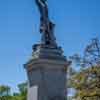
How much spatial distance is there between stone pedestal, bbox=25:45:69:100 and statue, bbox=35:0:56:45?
35.5 inches

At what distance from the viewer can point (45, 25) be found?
557 inches

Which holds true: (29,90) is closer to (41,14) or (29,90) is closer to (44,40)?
(44,40)

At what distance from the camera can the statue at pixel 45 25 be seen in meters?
13.9

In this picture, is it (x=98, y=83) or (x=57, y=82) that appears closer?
(x=57, y=82)

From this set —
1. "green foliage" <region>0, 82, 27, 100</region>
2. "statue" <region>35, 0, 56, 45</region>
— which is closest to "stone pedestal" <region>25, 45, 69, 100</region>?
"statue" <region>35, 0, 56, 45</region>

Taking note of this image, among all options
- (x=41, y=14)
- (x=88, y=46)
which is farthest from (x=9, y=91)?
(x=41, y=14)

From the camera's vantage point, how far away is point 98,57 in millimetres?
19875

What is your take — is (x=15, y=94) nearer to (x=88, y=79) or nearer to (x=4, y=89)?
(x=4, y=89)

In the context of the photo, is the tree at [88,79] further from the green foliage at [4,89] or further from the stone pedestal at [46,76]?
the green foliage at [4,89]

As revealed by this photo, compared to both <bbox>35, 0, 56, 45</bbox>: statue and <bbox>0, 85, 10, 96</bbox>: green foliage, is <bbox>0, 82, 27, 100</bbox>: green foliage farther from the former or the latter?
<bbox>35, 0, 56, 45</bbox>: statue

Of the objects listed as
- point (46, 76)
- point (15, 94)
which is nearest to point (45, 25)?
point (46, 76)

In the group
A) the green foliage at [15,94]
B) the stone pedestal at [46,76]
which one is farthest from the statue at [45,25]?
the green foliage at [15,94]

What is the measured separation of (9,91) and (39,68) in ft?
109

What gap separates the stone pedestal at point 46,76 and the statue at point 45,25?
90 centimetres
